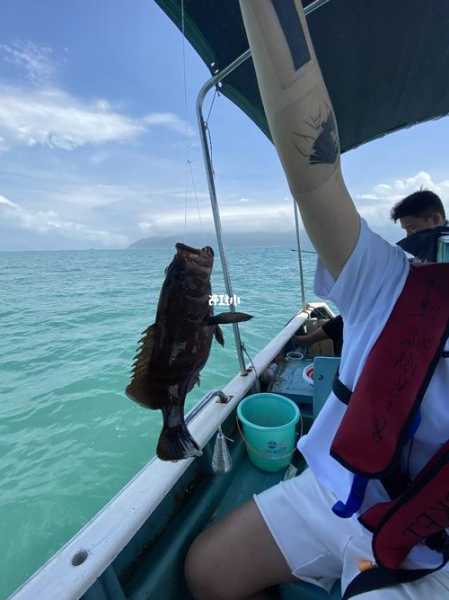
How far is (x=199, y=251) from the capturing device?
4.59 ft

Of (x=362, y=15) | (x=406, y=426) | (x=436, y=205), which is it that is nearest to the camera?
(x=406, y=426)

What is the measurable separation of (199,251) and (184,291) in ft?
0.68

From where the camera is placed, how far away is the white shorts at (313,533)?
1310 millimetres

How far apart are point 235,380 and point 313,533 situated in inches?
63.7

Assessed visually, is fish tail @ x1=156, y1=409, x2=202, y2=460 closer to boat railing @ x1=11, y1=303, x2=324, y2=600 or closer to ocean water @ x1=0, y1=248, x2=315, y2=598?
boat railing @ x1=11, y1=303, x2=324, y2=600

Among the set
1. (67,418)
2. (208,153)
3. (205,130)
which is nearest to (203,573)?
(208,153)

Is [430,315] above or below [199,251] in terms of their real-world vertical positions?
below

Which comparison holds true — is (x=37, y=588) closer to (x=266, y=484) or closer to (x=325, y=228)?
(x=266, y=484)

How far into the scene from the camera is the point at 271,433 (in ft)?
7.57

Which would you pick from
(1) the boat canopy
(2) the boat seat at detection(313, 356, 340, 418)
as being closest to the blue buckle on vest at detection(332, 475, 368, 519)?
(2) the boat seat at detection(313, 356, 340, 418)

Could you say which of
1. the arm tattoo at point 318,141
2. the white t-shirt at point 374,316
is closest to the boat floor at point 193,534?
the white t-shirt at point 374,316

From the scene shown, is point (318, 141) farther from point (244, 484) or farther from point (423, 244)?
point (244, 484)

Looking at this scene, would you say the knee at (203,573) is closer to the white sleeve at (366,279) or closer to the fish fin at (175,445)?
the fish fin at (175,445)

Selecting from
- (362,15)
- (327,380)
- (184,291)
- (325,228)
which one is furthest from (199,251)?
(362,15)
